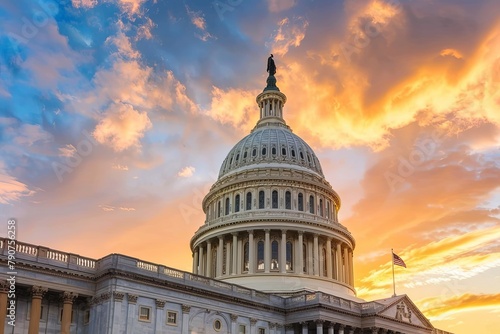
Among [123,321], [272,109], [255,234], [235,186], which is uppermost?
[272,109]

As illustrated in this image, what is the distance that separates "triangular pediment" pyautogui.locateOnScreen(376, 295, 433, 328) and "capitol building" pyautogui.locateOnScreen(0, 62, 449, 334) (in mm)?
156

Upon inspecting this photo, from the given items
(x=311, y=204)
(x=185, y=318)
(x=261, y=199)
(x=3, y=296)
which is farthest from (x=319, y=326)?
(x=3, y=296)

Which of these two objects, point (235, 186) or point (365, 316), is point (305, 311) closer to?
point (365, 316)

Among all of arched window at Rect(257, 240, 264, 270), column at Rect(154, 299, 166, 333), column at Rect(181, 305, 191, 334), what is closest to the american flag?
arched window at Rect(257, 240, 264, 270)

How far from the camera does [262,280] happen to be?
79562 millimetres

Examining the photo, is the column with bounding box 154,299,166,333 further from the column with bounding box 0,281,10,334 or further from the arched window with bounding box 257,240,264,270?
the arched window with bounding box 257,240,264,270

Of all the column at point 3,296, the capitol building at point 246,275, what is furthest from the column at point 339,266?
the column at point 3,296

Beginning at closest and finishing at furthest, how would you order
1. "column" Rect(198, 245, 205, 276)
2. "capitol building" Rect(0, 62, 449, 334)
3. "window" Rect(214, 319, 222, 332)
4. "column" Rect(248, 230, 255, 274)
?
"capitol building" Rect(0, 62, 449, 334)
"window" Rect(214, 319, 222, 332)
"column" Rect(248, 230, 255, 274)
"column" Rect(198, 245, 205, 276)

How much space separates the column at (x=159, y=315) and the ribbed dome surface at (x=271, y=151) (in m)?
42.3

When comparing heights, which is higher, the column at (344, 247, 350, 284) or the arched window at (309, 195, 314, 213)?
the arched window at (309, 195, 314, 213)

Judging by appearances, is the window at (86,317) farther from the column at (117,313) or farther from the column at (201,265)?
the column at (201,265)

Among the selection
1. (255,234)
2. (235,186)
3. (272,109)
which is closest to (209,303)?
(255,234)

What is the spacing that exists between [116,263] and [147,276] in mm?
3385

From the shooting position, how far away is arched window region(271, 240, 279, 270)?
82.1 meters
